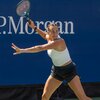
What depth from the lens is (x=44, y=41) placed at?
7312 millimetres

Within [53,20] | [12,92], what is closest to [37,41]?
[53,20]

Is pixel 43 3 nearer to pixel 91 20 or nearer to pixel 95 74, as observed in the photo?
pixel 91 20

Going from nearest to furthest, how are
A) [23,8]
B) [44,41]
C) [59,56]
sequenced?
[59,56] → [23,8] → [44,41]

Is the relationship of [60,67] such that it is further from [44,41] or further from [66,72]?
[44,41]

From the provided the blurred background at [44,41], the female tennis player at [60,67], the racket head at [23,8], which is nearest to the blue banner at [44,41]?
the blurred background at [44,41]

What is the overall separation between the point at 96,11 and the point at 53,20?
77cm

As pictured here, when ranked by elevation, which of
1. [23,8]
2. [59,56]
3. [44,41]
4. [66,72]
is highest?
[23,8]

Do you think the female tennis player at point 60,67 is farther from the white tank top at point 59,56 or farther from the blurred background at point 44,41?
the blurred background at point 44,41

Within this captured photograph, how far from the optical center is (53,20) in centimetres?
730

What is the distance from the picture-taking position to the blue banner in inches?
283

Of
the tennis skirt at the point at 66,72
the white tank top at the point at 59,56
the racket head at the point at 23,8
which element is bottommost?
the tennis skirt at the point at 66,72

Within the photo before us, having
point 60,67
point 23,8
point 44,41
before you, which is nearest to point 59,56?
point 60,67

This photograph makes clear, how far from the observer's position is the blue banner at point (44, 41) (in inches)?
283

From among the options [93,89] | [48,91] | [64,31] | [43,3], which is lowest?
[93,89]
